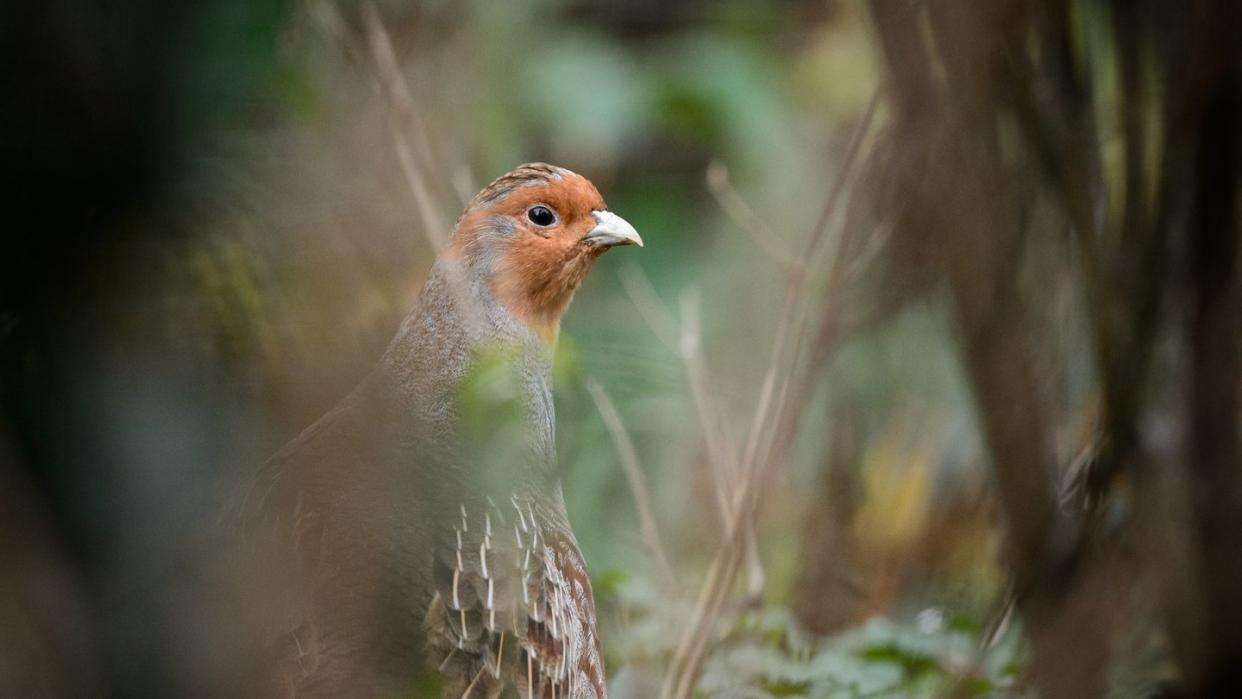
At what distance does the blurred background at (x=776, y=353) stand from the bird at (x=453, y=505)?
161 mm

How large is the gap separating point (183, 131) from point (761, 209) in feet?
13.2

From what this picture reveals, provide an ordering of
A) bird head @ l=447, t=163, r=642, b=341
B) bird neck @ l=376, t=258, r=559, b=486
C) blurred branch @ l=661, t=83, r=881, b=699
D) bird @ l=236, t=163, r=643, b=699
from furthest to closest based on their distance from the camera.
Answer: bird head @ l=447, t=163, r=642, b=341 → blurred branch @ l=661, t=83, r=881, b=699 → bird neck @ l=376, t=258, r=559, b=486 → bird @ l=236, t=163, r=643, b=699

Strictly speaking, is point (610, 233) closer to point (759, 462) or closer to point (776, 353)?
point (776, 353)

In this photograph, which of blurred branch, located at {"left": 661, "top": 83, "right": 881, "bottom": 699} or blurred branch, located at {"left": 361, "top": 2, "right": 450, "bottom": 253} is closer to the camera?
blurred branch, located at {"left": 361, "top": 2, "right": 450, "bottom": 253}

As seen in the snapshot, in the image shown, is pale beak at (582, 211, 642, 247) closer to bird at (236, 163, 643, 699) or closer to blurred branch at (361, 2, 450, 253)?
bird at (236, 163, 643, 699)

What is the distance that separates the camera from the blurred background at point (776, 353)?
1.02m

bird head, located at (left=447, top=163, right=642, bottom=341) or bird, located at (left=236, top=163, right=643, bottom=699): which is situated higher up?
bird head, located at (left=447, top=163, right=642, bottom=341)

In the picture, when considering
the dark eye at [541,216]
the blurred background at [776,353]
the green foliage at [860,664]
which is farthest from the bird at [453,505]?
the green foliage at [860,664]

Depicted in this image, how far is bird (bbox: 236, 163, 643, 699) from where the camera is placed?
1.53 m

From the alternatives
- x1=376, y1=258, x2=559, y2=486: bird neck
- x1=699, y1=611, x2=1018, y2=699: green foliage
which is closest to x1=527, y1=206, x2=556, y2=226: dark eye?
x1=376, y1=258, x2=559, y2=486: bird neck

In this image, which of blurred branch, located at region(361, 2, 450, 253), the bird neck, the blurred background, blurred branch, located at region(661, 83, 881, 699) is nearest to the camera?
the blurred background

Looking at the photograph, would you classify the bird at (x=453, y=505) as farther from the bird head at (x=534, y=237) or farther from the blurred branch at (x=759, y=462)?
the blurred branch at (x=759, y=462)

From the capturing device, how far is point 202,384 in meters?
1.11

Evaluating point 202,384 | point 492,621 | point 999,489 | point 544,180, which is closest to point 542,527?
point 492,621
